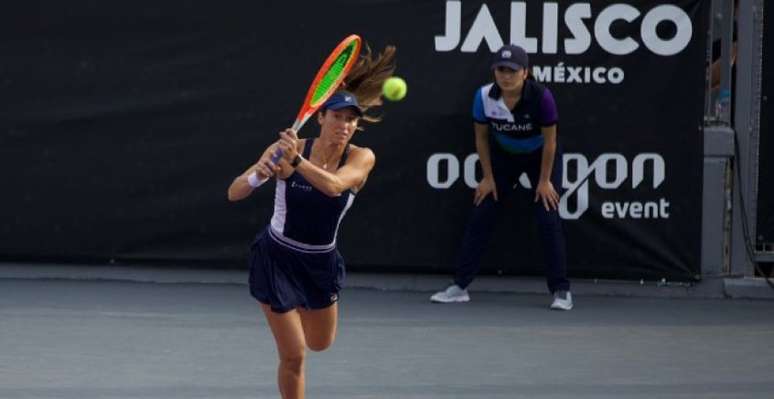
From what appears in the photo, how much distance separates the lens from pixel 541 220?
10.5 meters

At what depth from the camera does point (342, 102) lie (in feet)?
22.3

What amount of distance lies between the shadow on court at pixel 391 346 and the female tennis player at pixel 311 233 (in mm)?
961

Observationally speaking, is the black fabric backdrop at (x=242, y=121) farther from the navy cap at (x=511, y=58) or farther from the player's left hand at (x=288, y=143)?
the player's left hand at (x=288, y=143)

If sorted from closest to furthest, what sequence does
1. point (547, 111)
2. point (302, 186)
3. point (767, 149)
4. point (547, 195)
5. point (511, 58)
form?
point (302, 186), point (511, 58), point (547, 111), point (547, 195), point (767, 149)

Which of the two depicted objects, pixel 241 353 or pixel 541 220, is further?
pixel 541 220

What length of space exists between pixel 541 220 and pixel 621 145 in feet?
2.95

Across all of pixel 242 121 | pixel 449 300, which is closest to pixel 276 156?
pixel 449 300

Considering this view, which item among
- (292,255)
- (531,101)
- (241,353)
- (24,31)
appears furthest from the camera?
(24,31)

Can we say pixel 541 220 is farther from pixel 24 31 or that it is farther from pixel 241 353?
pixel 24 31

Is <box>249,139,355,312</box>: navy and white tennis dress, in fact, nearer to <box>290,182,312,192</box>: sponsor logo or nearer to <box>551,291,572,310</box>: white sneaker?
<box>290,182,312,192</box>: sponsor logo

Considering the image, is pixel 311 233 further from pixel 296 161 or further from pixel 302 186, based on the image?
pixel 296 161

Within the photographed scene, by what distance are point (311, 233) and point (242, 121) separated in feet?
13.4

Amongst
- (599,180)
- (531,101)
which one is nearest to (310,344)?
(531,101)

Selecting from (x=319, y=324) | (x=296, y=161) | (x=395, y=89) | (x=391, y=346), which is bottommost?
(x=391, y=346)
